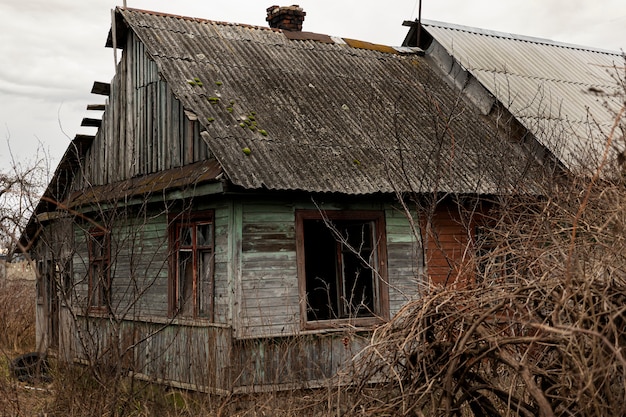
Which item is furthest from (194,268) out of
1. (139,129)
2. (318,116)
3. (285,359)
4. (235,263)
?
(139,129)

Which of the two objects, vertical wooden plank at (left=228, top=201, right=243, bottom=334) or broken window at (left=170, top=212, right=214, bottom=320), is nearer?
vertical wooden plank at (left=228, top=201, right=243, bottom=334)

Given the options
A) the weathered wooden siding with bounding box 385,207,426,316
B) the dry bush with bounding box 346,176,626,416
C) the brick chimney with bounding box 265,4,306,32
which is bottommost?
the dry bush with bounding box 346,176,626,416

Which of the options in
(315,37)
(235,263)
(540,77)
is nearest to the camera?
(235,263)

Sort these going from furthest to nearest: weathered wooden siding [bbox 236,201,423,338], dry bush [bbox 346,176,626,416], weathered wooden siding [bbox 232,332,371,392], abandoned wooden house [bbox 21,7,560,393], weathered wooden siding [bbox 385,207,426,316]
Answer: weathered wooden siding [bbox 385,207,426,316] < weathered wooden siding [bbox 236,201,423,338] < abandoned wooden house [bbox 21,7,560,393] < weathered wooden siding [bbox 232,332,371,392] < dry bush [bbox 346,176,626,416]

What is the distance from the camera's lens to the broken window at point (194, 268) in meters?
9.84

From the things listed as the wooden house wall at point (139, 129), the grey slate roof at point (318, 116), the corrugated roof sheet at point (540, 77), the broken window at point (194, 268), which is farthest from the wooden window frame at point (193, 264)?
the corrugated roof sheet at point (540, 77)

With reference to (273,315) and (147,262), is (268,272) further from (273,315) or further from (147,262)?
(147,262)

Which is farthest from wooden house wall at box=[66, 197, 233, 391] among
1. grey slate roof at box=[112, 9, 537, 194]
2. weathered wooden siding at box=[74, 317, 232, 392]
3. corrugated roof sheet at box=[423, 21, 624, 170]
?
corrugated roof sheet at box=[423, 21, 624, 170]

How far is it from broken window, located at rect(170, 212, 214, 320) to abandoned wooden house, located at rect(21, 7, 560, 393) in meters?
0.03

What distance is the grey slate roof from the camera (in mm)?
9773

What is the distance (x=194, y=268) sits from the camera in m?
10.0

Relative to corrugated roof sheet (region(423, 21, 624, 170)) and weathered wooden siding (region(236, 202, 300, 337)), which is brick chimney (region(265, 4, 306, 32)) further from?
weathered wooden siding (region(236, 202, 300, 337))

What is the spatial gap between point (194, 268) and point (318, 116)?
9.76 feet

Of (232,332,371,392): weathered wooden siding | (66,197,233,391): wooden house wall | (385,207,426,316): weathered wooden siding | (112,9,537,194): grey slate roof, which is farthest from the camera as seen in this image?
(385,207,426,316): weathered wooden siding
